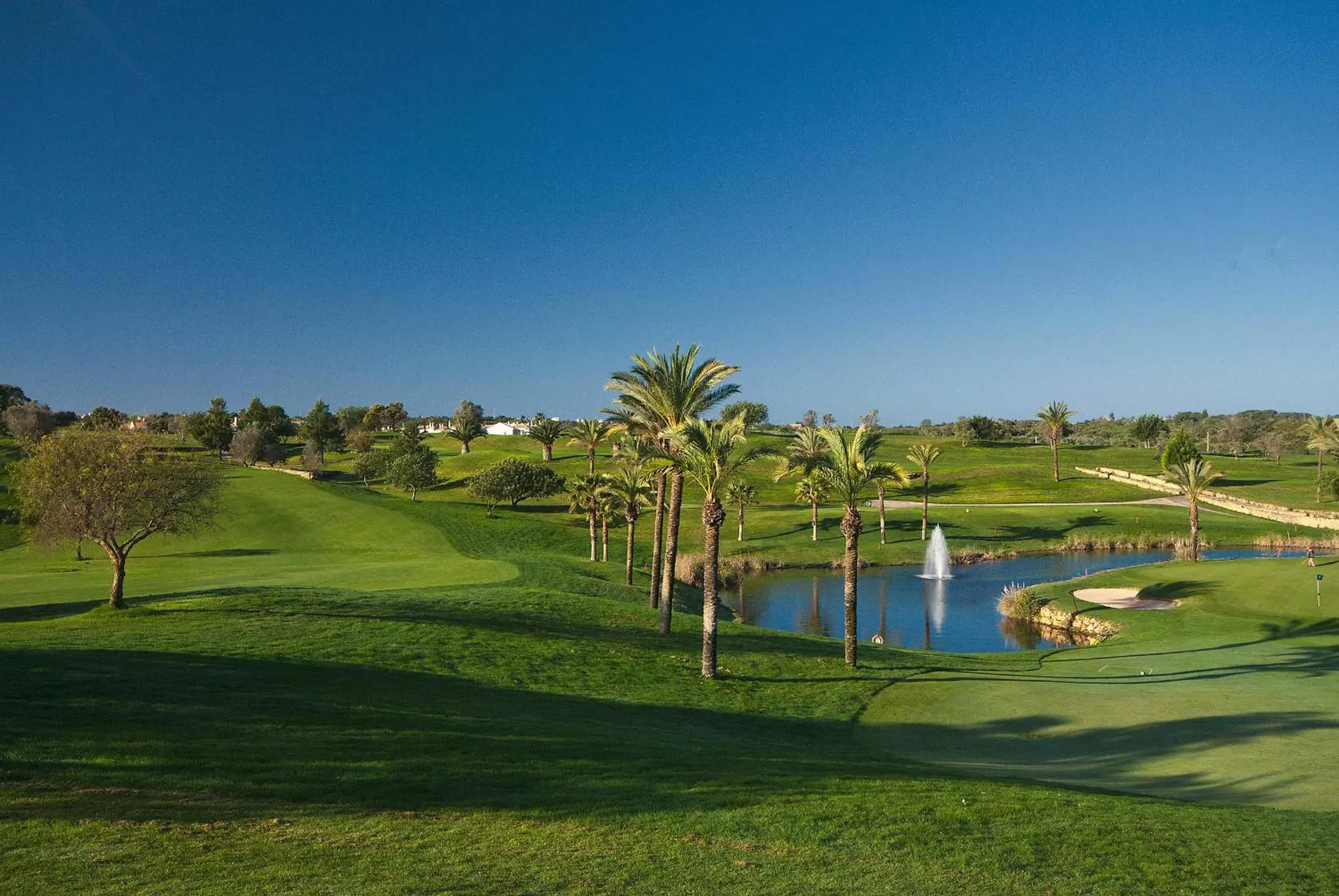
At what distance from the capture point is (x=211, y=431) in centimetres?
13150

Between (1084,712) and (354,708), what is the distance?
63.0ft

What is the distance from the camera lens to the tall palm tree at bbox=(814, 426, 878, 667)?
103 ft

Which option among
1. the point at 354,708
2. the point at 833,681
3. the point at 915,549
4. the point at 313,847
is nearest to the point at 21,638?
the point at 354,708

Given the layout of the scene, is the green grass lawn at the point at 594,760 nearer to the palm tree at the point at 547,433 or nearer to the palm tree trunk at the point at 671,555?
the palm tree trunk at the point at 671,555

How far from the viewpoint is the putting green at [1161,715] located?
1755 cm

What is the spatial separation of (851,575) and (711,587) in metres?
7.42

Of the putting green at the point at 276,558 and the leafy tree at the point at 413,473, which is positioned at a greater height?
the leafy tree at the point at 413,473

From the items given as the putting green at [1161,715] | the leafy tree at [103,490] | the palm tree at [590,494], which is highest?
the leafy tree at [103,490]

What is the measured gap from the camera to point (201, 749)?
1302 cm

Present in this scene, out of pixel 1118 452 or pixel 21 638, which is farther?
pixel 1118 452

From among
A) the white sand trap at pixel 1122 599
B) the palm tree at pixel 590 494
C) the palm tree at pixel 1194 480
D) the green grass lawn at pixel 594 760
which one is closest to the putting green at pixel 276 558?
the green grass lawn at pixel 594 760

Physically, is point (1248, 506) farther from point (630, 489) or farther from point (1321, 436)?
point (630, 489)

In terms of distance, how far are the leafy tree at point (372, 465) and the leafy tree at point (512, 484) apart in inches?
1217

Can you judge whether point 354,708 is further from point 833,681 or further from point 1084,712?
point 1084,712
